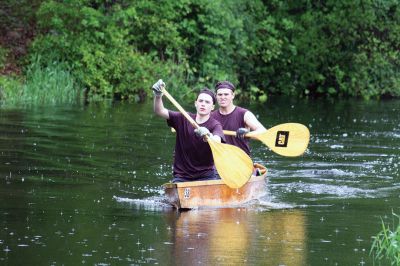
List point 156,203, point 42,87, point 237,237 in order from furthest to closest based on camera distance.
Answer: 1. point 42,87
2. point 156,203
3. point 237,237

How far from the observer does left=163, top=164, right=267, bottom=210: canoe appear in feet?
37.4

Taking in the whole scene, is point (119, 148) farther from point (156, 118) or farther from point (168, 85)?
point (168, 85)

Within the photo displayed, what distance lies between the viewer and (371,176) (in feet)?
49.0

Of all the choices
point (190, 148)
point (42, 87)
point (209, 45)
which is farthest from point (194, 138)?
point (209, 45)

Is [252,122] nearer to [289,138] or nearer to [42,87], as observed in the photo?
[289,138]

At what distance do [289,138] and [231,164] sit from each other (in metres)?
1.97

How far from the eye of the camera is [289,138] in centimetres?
1341

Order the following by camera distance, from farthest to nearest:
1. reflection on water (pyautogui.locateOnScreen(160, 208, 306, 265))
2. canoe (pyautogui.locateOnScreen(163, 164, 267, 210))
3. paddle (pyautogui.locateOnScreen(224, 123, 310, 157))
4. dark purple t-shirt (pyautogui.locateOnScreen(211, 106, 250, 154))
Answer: paddle (pyautogui.locateOnScreen(224, 123, 310, 157))
dark purple t-shirt (pyautogui.locateOnScreen(211, 106, 250, 154))
canoe (pyautogui.locateOnScreen(163, 164, 267, 210))
reflection on water (pyautogui.locateOnScreen(160, 208, 306, 265))

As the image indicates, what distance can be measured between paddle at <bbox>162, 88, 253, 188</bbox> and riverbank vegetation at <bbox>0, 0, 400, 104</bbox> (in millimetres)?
14186

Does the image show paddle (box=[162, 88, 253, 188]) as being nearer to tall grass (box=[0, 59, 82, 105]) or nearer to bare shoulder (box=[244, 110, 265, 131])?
bare shoulder (box=[244, 110, 265, 131])

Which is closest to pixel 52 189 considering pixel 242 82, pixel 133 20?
pixel 133 20

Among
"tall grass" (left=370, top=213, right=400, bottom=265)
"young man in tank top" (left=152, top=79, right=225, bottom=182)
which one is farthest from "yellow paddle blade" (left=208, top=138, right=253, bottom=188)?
"tall grass" (left=370, top=213, right=400, bottom=265)

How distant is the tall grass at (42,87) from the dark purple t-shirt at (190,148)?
13648 mm

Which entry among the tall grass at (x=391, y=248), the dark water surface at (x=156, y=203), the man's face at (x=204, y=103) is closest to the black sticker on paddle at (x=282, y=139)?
the dark water surface at (x=156, y=203)
